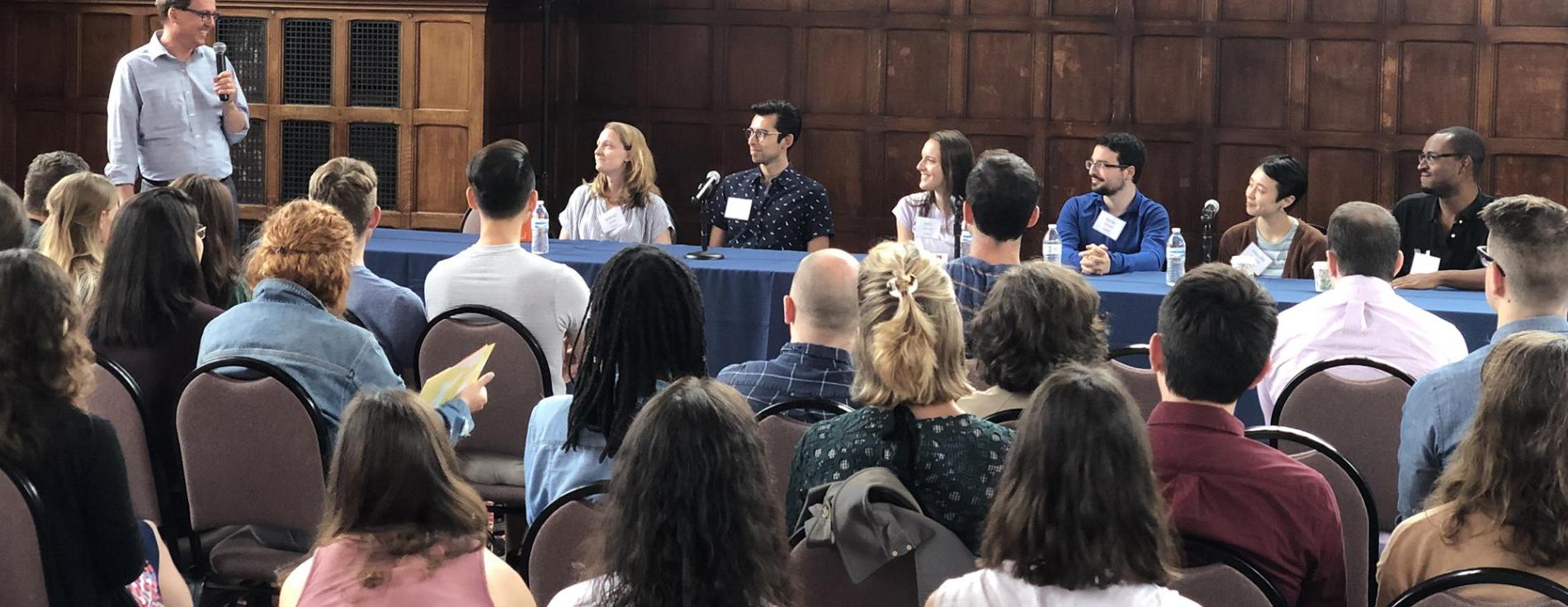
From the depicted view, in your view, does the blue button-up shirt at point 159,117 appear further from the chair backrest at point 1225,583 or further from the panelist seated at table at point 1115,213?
the chair backrest at point 1225,583

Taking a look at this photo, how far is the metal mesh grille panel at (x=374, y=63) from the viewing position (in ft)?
27.2

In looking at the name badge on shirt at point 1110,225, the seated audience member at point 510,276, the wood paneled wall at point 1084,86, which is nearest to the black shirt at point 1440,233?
the name badge on shirt at point 1110,225

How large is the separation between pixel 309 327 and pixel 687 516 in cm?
156

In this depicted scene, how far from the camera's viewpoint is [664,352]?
2.86 meters

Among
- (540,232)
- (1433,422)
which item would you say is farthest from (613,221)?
(1433,422)

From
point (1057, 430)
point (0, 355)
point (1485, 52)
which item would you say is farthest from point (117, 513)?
point (1485, 52)

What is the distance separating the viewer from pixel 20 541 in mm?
2410

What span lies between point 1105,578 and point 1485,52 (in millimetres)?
6820

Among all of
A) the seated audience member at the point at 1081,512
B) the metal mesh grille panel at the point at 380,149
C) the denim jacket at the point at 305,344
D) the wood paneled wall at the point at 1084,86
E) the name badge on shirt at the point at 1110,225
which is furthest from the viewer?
the metal mesh grille panel at the point at 380,149

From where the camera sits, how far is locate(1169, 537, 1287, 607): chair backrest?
2.09 meters

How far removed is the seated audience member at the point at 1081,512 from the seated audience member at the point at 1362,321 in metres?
2.03

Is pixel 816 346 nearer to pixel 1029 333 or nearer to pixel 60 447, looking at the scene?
pixel 1029 333

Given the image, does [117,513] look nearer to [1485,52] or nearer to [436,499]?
[436,499]

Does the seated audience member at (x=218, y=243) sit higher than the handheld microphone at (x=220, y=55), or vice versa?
the handheld microphone at (x=220, y=55)
